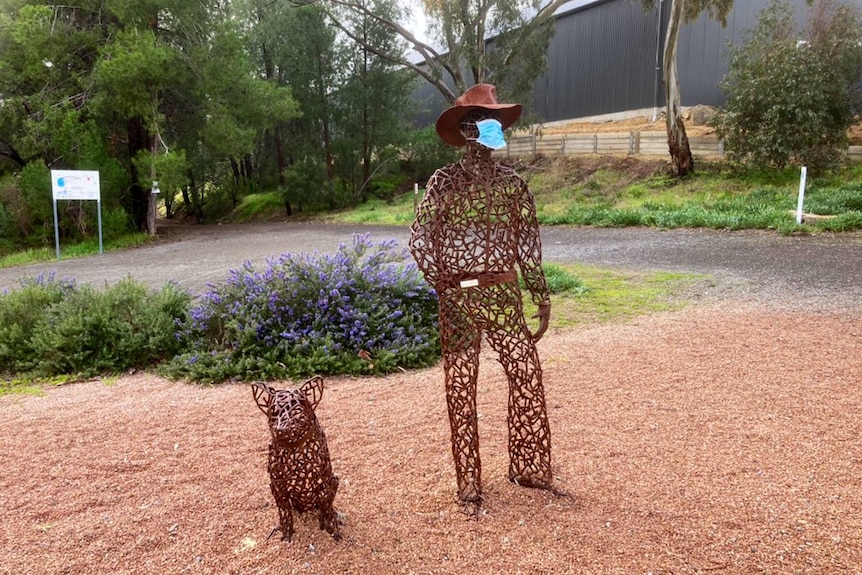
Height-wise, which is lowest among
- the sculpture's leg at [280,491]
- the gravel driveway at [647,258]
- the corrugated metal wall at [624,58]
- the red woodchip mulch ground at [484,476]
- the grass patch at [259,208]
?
the red woodchip mulch ground at [484,476]

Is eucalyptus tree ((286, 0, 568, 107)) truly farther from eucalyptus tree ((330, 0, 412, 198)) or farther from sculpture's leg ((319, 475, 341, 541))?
sculpture's leg ((319, 475, 341, 541))

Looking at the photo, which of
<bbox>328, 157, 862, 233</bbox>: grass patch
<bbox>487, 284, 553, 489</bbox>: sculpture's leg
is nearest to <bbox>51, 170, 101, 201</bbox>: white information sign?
<bbox>328, 157, 862, 233</bbox>: grass patch

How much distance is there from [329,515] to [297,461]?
315 millimetres

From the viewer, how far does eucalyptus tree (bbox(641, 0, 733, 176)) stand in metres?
16.4

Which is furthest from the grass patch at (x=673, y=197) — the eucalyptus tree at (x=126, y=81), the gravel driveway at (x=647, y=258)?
the eucalyptus tree at (x=126, y=81)

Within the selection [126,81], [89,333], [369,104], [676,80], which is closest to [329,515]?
[89,333]

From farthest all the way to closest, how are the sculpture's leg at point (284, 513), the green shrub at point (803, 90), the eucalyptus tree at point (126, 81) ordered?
the eucalyptus tree at point (126, 81), the green shrub at point (803, 90), the sculpture's leg at point (284, 513)

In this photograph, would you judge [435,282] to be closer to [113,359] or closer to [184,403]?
[184,403]

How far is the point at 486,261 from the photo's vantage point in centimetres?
281

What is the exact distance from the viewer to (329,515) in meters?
2.71

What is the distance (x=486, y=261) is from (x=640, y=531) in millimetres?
1370

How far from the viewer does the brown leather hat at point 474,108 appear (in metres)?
2.74

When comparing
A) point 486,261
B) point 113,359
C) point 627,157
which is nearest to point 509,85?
point 627,157

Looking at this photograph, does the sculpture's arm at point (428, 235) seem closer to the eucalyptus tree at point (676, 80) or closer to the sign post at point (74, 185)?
the sign post at point (74, 185)
